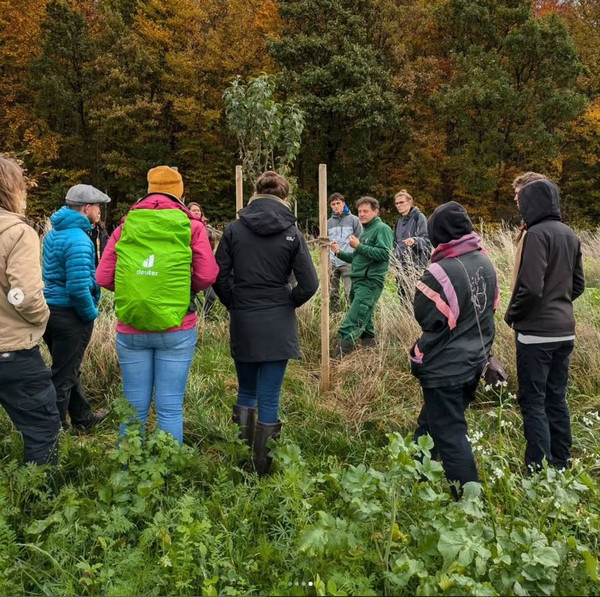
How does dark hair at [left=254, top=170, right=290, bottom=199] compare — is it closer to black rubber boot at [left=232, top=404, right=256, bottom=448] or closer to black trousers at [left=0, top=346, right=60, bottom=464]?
black rubber boot at [left=232, top=404, right=256, bottom=448]

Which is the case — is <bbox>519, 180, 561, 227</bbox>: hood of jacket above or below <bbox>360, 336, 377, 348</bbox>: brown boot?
above

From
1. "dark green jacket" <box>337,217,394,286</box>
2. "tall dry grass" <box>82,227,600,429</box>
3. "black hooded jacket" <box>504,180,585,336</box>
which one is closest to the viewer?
"black hooded jacket" <box>504,180,585,336</box>

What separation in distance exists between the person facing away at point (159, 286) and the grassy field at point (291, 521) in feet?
0.98

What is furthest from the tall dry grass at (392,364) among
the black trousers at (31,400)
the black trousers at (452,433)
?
the black trousers at (31,400)

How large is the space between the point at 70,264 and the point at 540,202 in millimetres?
2992

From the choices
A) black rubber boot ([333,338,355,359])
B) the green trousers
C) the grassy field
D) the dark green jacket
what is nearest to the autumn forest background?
the dark green jacket

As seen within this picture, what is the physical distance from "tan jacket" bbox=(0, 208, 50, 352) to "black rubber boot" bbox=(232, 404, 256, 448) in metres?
1.32

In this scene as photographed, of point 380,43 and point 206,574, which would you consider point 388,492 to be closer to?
point 206,574

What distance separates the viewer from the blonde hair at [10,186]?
2961 millimetres

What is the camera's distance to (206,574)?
248 cm

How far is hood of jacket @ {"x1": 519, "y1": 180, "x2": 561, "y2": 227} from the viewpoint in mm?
3414

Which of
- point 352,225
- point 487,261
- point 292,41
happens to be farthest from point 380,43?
point 487,261

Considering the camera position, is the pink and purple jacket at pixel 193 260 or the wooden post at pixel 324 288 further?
the wooden post at pixel 324 288

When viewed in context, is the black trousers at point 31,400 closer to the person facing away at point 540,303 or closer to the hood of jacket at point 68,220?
the hood of jacket at point 68,220
